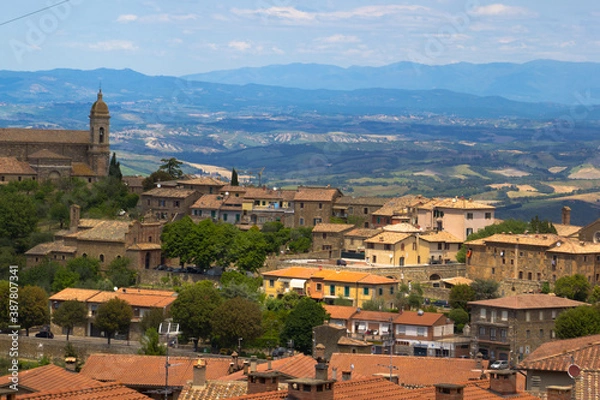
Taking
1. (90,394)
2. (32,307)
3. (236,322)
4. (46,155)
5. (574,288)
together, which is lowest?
(32,307)

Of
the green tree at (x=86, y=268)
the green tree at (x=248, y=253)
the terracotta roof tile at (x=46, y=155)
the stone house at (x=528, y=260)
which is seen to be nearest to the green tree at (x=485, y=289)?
the stone house at (x=528, y=260)

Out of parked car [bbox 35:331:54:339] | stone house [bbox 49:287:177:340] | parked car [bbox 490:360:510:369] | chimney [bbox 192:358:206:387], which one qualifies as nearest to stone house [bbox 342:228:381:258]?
stone house [bbox 49:287:177:340]

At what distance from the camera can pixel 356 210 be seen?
3098 inches

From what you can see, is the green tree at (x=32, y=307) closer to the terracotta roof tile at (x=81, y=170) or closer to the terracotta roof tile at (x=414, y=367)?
the terracotta roof tile at (x=81, y=170)

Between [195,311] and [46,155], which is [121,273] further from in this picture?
[46,155]

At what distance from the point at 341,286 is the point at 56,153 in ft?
94.0

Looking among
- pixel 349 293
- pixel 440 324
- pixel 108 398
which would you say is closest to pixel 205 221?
pixel 349 293

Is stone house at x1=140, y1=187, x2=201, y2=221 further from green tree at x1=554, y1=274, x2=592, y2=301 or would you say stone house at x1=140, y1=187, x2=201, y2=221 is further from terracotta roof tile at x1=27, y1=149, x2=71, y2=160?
green tree at x1=554, y1=274, x2=592, y2=301

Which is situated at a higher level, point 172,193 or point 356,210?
point 172,193

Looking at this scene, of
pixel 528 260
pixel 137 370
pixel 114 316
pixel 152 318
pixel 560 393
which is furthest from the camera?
pixel 528 260

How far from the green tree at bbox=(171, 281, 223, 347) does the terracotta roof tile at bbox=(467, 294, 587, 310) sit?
10667mm

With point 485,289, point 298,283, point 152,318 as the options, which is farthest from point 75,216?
point 485,289

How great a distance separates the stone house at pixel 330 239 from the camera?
7338cm

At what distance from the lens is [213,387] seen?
30891mm
